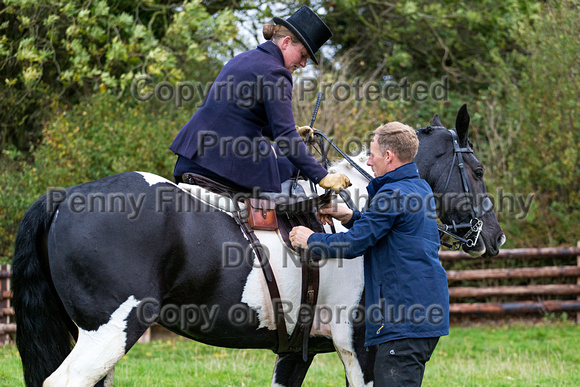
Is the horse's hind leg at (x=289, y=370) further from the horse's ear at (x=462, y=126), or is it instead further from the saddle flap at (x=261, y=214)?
the horse's ear at (x=462, y=126)

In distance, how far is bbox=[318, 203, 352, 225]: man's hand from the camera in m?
3.37

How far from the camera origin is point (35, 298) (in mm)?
3150

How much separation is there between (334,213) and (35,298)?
5.54 feet

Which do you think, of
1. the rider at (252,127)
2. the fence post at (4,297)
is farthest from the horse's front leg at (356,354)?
the fence post at (4,297)

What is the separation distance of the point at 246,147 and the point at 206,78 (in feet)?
31.8

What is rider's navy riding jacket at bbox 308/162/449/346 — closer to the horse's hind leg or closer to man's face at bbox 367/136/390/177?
man's face at bbox 367/136/390/177

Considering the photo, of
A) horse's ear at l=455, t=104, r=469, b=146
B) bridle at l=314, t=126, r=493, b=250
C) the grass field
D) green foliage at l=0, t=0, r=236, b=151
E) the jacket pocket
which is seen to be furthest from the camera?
green foliage at l=0, t=0, r=236, b=151

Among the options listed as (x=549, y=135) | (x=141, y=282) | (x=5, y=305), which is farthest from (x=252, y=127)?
(x=549, y=135)

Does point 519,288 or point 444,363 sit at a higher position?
point 444,363

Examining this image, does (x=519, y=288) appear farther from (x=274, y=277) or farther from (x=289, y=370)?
(x=274, y=277)

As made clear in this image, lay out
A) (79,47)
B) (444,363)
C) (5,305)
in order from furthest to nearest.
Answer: (79,47) → (5,305) → (444,363)

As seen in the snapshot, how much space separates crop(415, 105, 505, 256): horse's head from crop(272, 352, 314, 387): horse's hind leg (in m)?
1.34

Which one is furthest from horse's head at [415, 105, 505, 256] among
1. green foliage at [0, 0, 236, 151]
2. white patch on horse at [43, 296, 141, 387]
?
green foliage at [0, 0, 236, 151]

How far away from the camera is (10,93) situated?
34.5 ft
